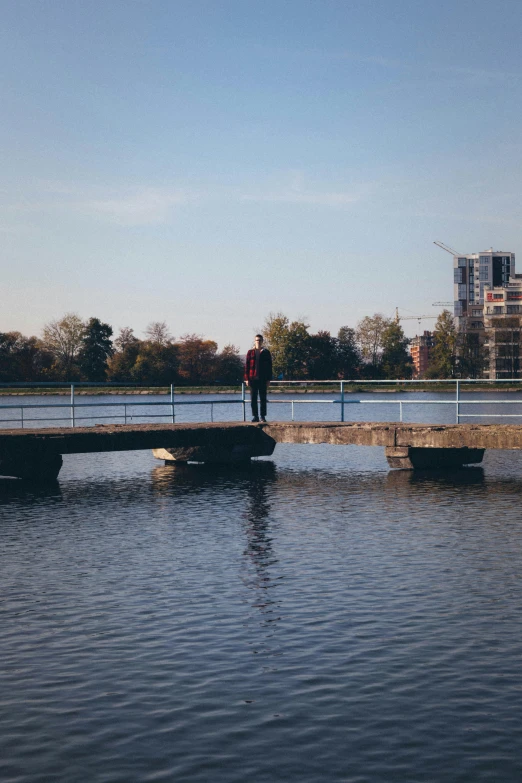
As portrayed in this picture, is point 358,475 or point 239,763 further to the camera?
point 358,475

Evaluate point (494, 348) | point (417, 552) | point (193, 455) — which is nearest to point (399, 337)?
point (494, 348)

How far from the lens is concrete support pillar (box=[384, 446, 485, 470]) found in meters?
26.5

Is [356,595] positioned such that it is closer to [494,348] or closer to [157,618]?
[157,618]

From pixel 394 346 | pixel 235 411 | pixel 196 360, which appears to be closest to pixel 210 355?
pixel 196 360

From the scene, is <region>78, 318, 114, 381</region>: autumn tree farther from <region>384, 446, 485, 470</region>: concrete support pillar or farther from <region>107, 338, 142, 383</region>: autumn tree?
<region>384, 446, 485, 470</region>: concrete support pillar

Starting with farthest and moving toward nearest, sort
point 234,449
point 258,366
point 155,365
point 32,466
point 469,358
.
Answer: point 469,358, point 155,365, point 234,449, point 258,366, point 32,466

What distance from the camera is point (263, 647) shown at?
9516mm

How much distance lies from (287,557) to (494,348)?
179847 millimetres

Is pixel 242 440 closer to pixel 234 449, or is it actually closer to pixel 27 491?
pixel 234 449

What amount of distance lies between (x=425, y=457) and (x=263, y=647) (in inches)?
708

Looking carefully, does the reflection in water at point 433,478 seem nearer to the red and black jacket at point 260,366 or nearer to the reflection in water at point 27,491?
the red and black jacket at point 260,366

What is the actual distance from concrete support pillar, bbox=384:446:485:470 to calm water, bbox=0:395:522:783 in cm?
775

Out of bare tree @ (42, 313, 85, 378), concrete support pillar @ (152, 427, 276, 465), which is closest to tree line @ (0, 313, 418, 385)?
bare tree @ (42, 313, 85, 378)

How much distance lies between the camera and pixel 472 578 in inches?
488
